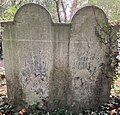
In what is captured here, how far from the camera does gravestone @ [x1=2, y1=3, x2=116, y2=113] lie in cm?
286

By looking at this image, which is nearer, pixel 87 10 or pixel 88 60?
pixel 87 10

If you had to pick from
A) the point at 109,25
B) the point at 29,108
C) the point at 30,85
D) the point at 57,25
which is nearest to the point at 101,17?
the point at 109,25

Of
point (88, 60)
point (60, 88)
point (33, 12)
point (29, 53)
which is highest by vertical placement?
point (33, 12)

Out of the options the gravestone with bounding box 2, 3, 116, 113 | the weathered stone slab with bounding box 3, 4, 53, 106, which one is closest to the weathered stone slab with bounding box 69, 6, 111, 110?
the gravestone with bounding box 2, 3, 116, 113

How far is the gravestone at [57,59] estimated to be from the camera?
112 inches

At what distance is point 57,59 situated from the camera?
2.96 metres

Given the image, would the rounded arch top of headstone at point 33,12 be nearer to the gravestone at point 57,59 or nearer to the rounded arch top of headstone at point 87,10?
the gravestone at point 57,59

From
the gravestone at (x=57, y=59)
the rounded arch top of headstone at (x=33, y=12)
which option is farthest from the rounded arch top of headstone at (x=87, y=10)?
the rounded arch top of headstone at (x=33, y=12)

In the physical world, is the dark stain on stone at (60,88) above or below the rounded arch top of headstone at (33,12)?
below

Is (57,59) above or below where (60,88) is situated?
above

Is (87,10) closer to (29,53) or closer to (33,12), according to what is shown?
(33,12)

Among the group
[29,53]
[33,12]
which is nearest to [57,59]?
[29,53]

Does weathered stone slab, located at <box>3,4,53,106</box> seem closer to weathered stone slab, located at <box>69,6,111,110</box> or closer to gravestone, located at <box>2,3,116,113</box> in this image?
gravestone, located at <box>2,3,116,113</box>

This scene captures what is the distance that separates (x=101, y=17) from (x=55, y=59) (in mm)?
860
